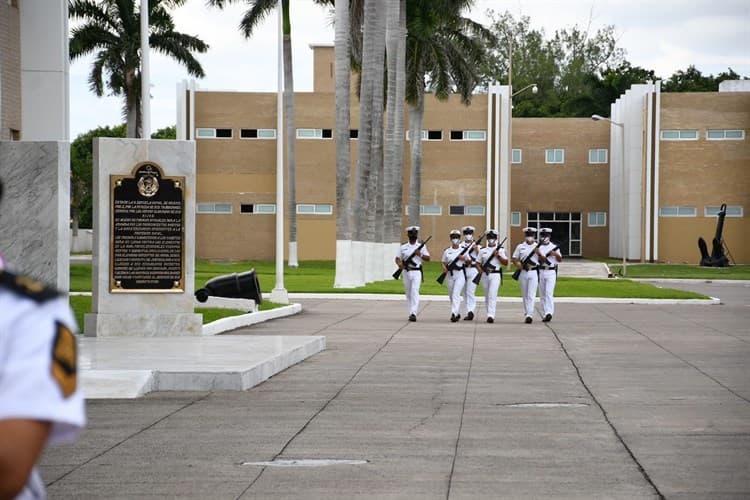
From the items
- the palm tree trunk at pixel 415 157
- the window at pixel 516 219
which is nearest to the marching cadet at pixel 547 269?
the palm tree trunk at pixel 415 157

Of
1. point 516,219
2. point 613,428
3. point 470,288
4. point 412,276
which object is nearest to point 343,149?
point 470,288

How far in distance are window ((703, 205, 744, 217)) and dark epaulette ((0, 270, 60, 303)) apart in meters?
79.0

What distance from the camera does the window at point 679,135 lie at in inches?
3105

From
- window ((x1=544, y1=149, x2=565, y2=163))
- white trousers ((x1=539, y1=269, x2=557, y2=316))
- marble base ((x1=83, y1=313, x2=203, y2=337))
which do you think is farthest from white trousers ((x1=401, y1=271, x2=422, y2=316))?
window ((x1=544, y1=149, x2=565, y2=163))

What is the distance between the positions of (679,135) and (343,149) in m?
36.7

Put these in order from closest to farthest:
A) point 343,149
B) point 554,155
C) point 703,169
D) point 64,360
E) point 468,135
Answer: point 64,360
point 343,149
point 468,135
point 703,169
point 554,155

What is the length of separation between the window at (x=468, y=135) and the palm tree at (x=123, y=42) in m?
17.4

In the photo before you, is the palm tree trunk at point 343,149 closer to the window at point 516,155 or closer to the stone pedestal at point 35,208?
the stone pedestal at point 35,208

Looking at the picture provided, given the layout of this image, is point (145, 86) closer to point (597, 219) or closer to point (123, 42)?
point (123, 42)

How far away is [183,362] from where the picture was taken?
15.8m

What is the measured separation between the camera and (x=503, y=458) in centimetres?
998

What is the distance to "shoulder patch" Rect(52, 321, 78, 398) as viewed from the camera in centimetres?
292

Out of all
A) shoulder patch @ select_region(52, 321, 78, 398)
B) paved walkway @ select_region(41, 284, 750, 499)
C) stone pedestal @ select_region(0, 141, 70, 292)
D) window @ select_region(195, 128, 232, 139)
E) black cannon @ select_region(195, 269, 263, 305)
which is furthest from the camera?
window @ select_region(195, 128, 232, 139)

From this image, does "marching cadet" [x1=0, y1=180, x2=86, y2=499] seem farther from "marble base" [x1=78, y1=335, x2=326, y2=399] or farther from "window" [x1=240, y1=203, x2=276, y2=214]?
"window" [x1=240, y1=203, x2=276, y2=214]
